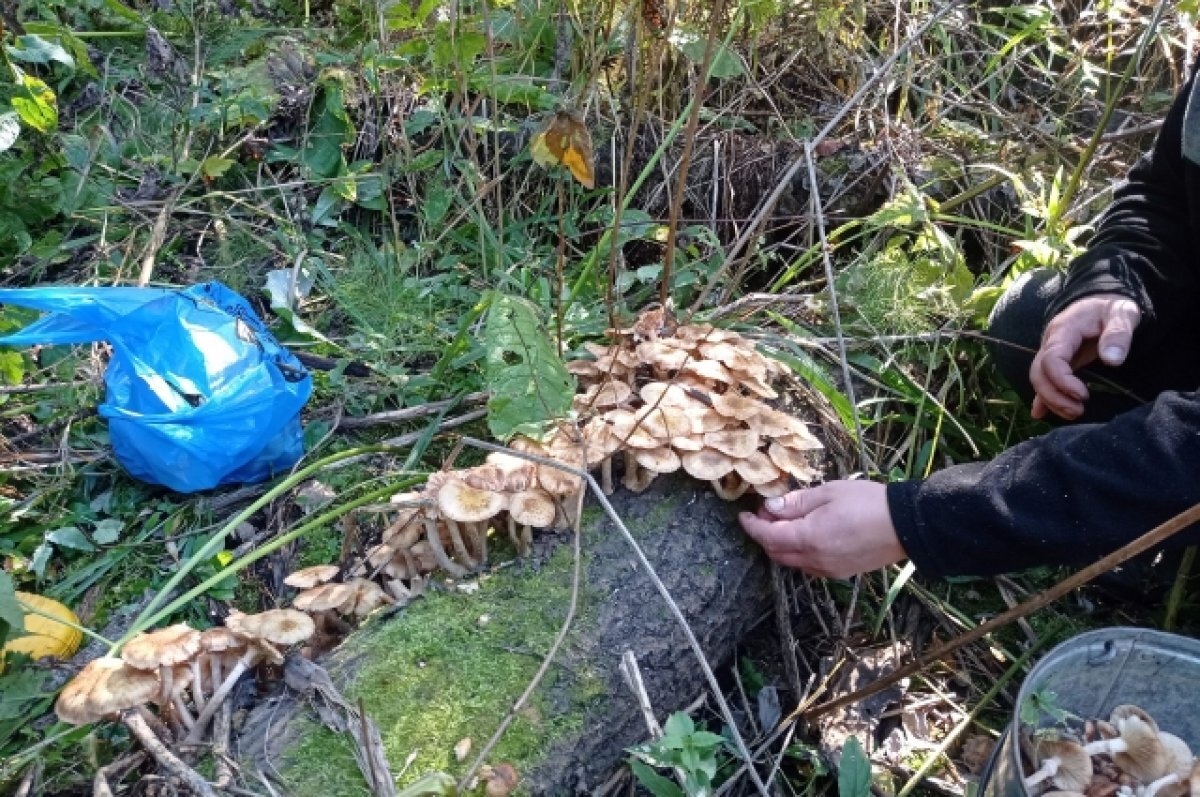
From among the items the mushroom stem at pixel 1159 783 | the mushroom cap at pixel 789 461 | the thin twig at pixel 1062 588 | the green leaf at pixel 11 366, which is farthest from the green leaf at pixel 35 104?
the mushroom stem at pixel 1159 783

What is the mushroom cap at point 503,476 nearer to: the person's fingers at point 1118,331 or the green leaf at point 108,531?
the green leaf at point 108,531

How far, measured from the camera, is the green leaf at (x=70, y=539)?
2.67m

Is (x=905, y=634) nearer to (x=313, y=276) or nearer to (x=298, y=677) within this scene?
(x=298, y=677)

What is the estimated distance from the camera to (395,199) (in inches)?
155

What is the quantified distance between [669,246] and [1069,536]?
1.20 metres

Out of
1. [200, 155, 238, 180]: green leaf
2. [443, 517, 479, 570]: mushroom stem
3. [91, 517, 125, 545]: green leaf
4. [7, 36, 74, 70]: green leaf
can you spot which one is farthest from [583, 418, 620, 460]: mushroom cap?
[7, 36, 74, 70]: green leaf

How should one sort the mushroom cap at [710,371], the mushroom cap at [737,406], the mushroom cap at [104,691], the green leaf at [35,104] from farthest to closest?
the green leaf at [35,104], the mushroom cap at [710,371], the mushroom cap at [737,406], the mushroom cap at [104,691]

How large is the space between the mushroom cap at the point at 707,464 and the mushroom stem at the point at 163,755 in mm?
1204

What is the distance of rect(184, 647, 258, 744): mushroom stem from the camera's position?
196 cm

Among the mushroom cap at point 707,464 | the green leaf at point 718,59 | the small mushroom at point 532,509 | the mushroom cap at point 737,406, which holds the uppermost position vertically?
the green leaf at point 718,59

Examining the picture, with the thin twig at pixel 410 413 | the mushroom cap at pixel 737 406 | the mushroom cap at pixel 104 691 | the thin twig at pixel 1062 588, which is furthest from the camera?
the thin twig at pixel 410 413

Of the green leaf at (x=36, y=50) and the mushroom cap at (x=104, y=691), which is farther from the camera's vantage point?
the green leaf at (x=36, y=50)

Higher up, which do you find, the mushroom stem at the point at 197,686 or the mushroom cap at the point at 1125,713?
the mushroom cap at the point at 1125,713

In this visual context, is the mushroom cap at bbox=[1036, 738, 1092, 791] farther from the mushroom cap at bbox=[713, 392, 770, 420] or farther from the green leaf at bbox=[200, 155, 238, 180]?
the green leaf at bbox=[200, 155, 238, 180]
